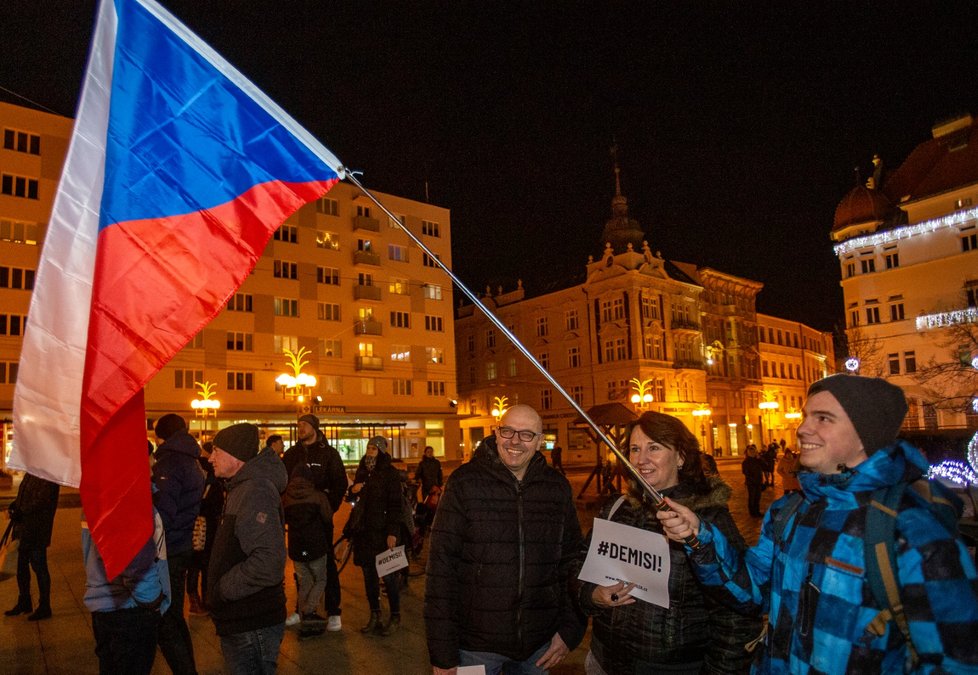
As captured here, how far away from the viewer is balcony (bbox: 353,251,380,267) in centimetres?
4962

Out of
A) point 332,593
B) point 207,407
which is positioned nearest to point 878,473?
point 332,593

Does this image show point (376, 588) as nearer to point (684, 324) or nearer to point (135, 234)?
point (135, 234)

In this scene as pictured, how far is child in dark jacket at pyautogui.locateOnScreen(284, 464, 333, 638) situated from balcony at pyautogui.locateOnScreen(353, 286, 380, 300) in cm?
4251

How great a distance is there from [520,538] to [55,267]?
2.68m

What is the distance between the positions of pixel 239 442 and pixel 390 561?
10.2ft

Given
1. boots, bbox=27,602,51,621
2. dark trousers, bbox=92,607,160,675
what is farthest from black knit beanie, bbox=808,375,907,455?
boots, bbox=27,602,51,621

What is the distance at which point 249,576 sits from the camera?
13.9 ft

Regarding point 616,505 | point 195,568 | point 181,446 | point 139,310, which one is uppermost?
point 139,310

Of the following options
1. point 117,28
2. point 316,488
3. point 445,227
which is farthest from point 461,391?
point 117,28

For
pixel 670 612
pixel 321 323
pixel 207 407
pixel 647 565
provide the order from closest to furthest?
pixel 647 565, pixel 670 612, pixel 207 407, pixel 321 323

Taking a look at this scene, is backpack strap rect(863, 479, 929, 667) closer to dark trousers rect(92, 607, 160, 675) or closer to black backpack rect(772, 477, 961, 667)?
black backpack rect(772, 477, 961, 667)

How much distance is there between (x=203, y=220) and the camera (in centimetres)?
362

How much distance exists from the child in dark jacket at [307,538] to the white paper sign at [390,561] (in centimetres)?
67

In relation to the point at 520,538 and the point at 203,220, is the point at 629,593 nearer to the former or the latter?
the point at 520,538
